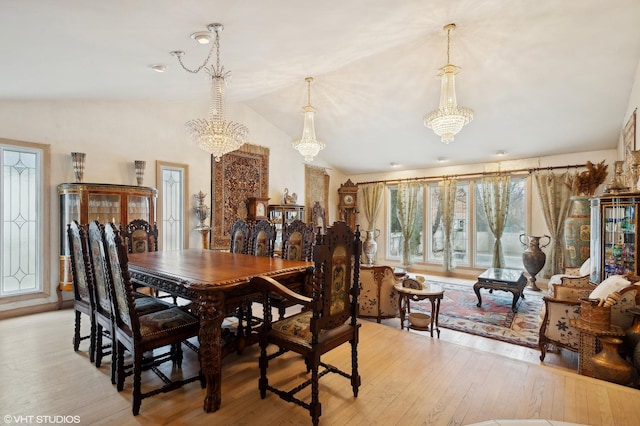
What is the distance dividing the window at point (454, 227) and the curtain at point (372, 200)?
50.0 inches

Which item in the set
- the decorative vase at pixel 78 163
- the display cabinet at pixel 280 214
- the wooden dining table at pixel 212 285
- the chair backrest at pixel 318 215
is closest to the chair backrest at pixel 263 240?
the wooden dining table at pixel 212 285

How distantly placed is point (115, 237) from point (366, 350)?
7.18ft

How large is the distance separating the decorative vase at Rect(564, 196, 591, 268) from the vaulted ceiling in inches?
45.5

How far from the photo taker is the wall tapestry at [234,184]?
5934 mm

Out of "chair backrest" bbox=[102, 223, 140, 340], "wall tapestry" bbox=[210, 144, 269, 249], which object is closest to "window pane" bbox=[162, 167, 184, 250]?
"wall tapestry" bbox=[210, 144, 269, 249]

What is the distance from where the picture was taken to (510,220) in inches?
264

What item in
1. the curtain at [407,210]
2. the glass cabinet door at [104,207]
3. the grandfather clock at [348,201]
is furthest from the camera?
the grandfather clock at [348,201]

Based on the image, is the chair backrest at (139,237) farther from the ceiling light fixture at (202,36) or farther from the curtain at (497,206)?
the curtain at (497,206)

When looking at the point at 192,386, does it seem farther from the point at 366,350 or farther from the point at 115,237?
the point at 366,350

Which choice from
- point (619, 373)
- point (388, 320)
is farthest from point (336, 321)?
point (388, 320)

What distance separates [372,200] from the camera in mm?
8516

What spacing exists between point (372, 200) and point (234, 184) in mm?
3834

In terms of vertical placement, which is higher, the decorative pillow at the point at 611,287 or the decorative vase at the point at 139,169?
the decorative vase at the point at 139,169

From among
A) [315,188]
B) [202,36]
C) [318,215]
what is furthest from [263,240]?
[315,188]
